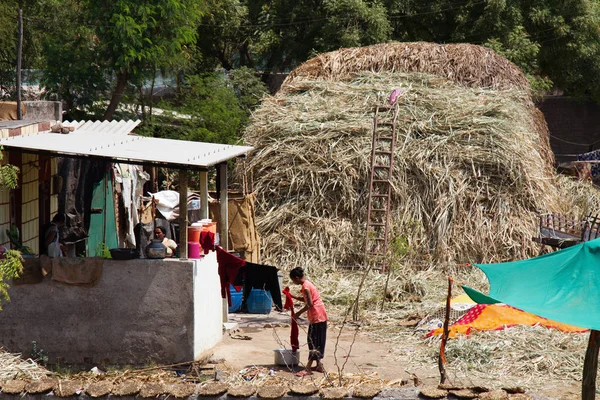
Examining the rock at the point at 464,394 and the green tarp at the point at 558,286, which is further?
the rock at the point at 464,394

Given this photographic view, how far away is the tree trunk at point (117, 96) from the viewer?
1870cm

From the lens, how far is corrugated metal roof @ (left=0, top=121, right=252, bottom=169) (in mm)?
Answer: 9141

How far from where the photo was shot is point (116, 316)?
30.6 ft

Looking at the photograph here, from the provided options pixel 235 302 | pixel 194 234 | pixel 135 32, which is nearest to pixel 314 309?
pixel 194 234

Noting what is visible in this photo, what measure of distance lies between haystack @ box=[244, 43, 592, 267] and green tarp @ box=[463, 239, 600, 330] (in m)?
6.93

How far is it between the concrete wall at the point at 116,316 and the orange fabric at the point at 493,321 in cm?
346

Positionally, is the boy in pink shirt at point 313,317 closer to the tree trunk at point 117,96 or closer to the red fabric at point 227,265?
the red fabric at point 227,265

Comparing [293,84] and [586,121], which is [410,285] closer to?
[293,84]

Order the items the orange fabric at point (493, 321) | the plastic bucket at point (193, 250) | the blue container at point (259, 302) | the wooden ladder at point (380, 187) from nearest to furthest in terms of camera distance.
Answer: the plastic bucket at point (193, 250)
the orange fabric at point (493, 321)
the blue container at point (259, 302)
the wooden ladder at point (380, 187)

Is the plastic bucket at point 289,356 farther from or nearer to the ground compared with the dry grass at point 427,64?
nearer to the ground

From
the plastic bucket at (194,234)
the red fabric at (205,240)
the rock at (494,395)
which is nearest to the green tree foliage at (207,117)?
the red fabric at (205,240)

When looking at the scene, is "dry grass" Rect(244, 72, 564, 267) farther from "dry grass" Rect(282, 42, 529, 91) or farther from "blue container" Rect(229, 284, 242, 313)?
"blue container" Rect(229, 284, 242, 313)

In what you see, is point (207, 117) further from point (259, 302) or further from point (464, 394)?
point (464, 394)

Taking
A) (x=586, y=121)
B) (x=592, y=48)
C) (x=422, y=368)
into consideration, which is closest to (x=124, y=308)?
(x=422, y=368)
